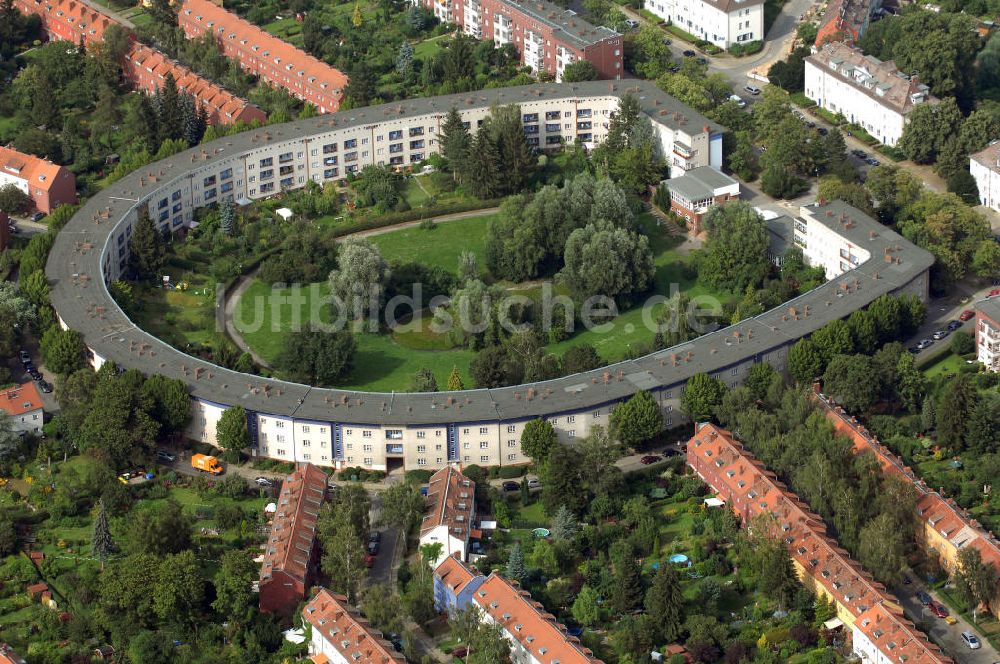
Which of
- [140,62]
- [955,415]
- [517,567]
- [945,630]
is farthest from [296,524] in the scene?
[140,62]

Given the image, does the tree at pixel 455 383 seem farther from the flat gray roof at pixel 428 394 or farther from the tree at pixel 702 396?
the tree at pixel 702 396

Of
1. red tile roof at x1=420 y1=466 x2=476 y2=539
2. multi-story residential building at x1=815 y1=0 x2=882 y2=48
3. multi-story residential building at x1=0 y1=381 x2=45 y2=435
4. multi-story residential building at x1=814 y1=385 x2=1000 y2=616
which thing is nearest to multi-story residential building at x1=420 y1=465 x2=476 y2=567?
red tile roof at x1=420 y1=466 x2=476 y2=539

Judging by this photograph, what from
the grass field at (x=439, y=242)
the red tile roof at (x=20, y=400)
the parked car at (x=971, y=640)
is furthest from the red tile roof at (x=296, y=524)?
the parked car at (x=971, y=640)

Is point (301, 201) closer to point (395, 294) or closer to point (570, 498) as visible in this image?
point (395, 294)

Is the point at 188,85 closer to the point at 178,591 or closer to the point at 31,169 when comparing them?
the point at 31,169

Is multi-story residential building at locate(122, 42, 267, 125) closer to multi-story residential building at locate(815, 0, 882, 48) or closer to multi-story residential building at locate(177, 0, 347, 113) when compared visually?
multi-story residential building at locate(177, 0, 347, 113)
